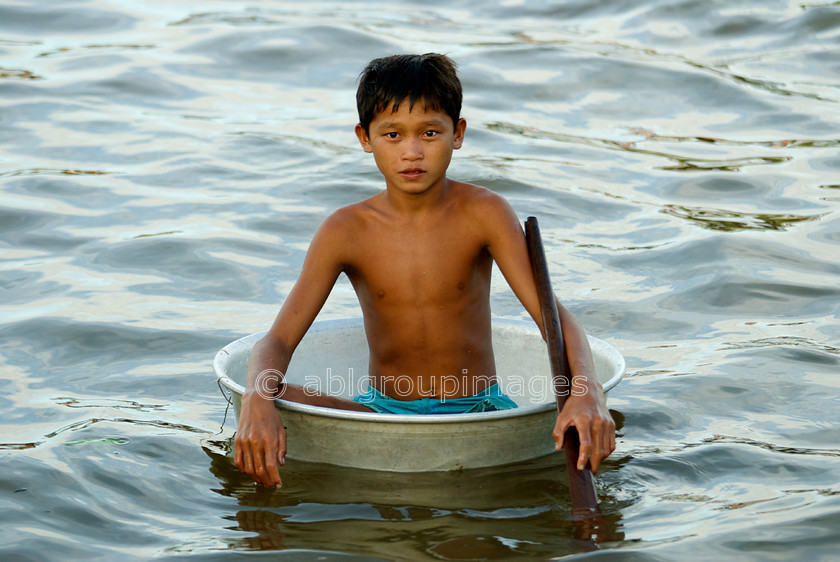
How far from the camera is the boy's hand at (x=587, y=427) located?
254 centimetres

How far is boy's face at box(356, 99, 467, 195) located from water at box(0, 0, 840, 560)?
844 millimetres

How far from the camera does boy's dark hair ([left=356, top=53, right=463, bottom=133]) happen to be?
2.94 meters

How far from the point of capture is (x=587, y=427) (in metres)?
2.55

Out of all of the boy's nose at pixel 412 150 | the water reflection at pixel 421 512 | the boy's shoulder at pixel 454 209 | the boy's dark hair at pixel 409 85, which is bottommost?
the water reflection at pixel 421 512

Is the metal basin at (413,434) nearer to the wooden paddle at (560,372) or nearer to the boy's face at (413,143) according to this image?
the wooden paddle at (560,372)

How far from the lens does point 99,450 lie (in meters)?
3.11

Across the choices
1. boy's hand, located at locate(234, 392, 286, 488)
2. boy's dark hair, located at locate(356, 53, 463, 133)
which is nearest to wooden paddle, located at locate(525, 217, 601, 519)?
boy's dark hair, located at locate(356, 53, 463, 133)

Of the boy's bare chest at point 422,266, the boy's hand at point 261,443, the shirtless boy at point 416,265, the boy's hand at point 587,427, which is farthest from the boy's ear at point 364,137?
the boy's hand at point 587,427

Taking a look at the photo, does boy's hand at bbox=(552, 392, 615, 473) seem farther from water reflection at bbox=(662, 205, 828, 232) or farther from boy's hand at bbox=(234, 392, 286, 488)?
water reflection at bbox=(662, 205, 828, 232)

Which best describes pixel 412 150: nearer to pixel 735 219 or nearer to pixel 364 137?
pixel 364 137

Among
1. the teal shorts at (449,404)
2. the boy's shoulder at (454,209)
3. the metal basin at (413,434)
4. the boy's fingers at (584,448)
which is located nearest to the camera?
the boy's fingers at (584,448)

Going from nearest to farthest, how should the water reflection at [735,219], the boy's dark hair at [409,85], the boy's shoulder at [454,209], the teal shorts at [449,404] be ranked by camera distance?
the boy's dark hair at [409,85]
the boy's shoulder at [454,209]
the teal shorts at [449,404]
the water reflection at [735,219]

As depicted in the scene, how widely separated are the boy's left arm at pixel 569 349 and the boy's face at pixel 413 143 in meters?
0.19

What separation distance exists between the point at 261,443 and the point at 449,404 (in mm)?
716
